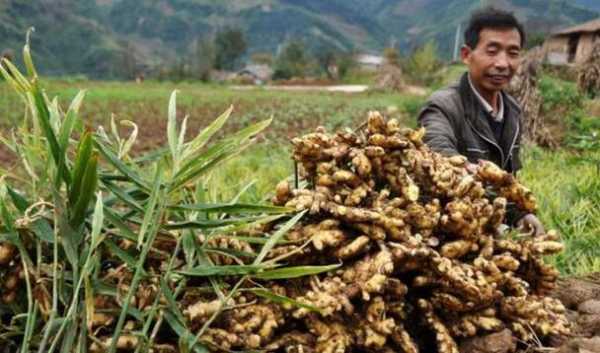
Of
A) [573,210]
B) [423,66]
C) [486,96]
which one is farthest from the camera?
[423,66]

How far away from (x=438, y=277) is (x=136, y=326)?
67 centimetres

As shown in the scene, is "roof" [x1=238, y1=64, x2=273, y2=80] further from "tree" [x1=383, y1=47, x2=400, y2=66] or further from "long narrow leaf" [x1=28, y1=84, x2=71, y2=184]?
"long narrow leaf" [x1=28, y1=84, x2=71, y2=184]

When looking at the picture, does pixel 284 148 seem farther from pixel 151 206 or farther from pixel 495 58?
pixel 151 206

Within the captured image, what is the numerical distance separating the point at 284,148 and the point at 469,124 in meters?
6.38

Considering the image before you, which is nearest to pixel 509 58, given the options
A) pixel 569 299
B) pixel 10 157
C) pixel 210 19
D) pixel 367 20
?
pixel 569 299

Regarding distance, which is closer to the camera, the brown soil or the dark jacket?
the brown soil

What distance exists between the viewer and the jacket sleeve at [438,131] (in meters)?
2.36

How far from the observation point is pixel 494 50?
2.93 m

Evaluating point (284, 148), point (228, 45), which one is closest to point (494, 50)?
Result: point (284, 148)

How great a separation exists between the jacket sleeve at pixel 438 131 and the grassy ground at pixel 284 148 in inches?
24.1

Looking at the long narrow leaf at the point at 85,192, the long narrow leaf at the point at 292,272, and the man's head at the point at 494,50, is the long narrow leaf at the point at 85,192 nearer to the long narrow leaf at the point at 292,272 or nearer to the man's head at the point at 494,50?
the long narrow leaf at the point at 292,272

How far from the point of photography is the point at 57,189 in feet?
4.21

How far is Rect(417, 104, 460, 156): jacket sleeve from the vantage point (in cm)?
236

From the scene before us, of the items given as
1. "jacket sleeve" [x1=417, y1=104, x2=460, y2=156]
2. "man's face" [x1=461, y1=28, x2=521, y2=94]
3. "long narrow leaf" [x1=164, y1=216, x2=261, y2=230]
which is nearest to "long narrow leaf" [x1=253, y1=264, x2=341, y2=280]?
"long narrow leaf" [x1=164, y1=216, x2=261, y2=230]
